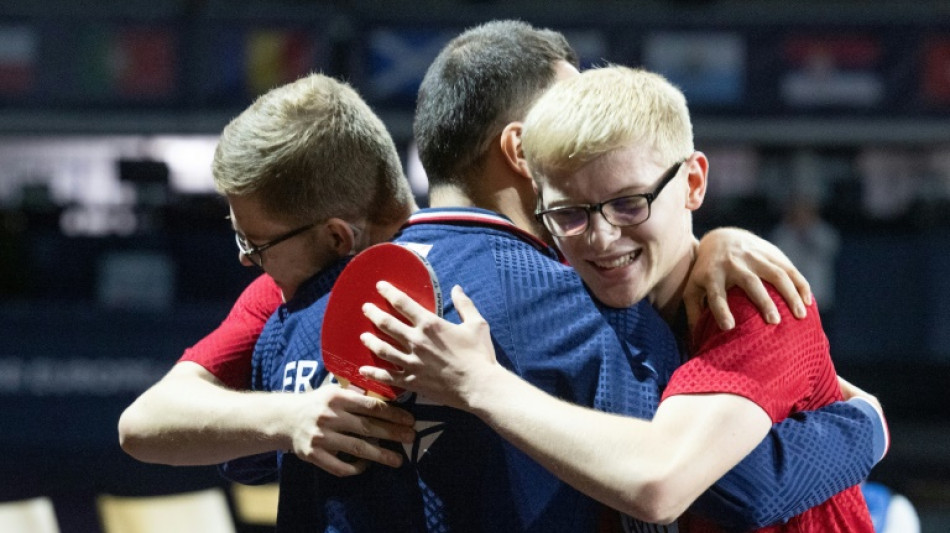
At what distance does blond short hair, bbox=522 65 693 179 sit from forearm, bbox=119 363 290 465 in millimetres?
560

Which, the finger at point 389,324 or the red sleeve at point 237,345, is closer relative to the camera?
the finger at point 389,324

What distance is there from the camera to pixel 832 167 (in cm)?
990

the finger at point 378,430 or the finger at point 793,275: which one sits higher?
the finger at point 793,275

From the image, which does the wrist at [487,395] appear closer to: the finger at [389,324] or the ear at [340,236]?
the finger at [389,324]

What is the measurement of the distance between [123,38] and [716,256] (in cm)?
778

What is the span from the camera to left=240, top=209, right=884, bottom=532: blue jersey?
1.70 meters

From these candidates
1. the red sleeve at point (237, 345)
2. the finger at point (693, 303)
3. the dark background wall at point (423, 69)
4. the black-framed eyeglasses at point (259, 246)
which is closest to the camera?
the finger at point (693, 303)

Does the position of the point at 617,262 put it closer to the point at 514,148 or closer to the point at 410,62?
the point at 514,148

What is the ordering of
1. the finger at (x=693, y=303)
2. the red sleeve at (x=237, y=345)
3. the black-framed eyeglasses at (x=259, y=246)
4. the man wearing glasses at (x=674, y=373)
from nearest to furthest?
1. the man wearing glasses at (x=674, y=373)
2. the finger at (x=693, y=303)
3. the black-framed eyeglasses at (x=259, y=246)
4. the red sleeve at (x=237, y=345)

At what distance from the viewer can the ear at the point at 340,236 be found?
6.27 feet

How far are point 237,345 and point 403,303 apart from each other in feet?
1.88

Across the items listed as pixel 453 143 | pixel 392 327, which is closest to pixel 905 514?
pixel 453 143

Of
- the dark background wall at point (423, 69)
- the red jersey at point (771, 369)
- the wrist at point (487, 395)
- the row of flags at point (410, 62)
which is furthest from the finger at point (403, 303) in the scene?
the row of flags at point (410, 62)

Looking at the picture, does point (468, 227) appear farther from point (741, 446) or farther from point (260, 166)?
point (741, 446)
